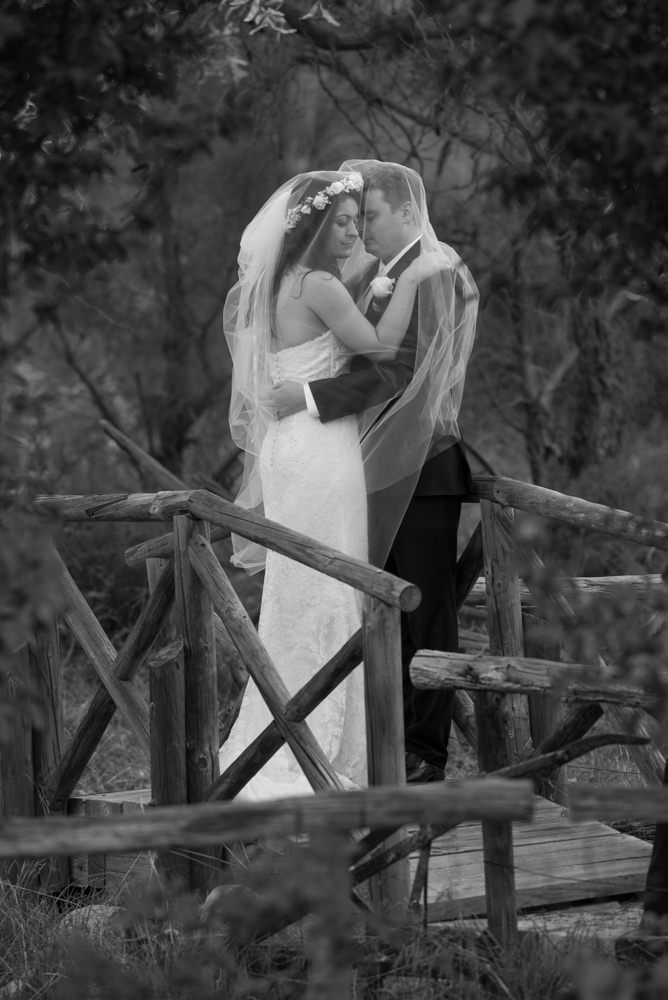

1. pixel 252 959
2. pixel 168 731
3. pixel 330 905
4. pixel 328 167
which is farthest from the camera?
pixel 328 167

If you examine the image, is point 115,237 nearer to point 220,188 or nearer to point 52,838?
point 52,838

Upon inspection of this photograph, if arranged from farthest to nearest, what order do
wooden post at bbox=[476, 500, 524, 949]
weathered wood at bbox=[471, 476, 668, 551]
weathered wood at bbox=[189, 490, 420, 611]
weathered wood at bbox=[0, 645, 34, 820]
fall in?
weathered wood at bbox=[0, 645, 34, 820], weathered wood at bbox=[471, 476, 668, 551], weathered wood at bbox=[189, 490, 420, 611], wooden post at bbox=[476, 500, 524, 949]

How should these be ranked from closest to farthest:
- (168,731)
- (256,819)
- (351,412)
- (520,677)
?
(256,819)
(520,677)
(168,731)
(351,412)

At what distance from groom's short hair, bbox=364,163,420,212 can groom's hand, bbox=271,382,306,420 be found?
757 mm

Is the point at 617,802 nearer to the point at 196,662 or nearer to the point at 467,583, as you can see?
the point at 196,662

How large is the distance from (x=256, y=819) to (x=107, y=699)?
298 centimetres

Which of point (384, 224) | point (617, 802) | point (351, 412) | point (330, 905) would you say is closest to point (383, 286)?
point (384, 224)

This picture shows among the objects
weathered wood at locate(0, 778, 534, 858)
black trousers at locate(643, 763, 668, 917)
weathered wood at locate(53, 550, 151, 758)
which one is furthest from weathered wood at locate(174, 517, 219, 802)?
weathered wood at locate(0, 778, 534, 858)

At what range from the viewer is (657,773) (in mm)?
4703

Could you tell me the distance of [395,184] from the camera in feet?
17.3

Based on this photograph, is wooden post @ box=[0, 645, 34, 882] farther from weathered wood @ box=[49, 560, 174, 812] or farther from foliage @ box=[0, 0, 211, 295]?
foliage @ box=[0, 0, 211, 295]

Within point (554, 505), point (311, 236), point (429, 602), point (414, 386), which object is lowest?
point (429, 602)

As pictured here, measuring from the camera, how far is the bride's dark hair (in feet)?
17.2

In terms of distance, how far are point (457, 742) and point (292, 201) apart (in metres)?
3.92
